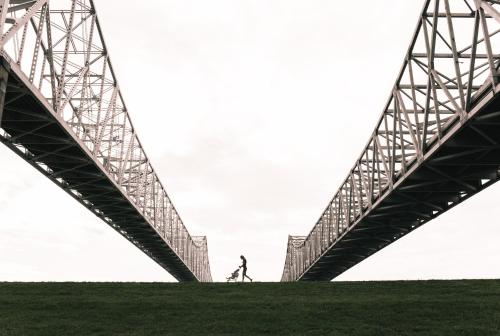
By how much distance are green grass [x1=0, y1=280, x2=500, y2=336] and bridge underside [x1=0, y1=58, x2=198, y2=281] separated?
8682 millimetres

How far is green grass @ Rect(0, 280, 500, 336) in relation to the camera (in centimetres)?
1327

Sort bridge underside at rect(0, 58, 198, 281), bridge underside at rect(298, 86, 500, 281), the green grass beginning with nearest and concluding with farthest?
1. the green grass
2. bridge underside at rect(298, 86, 500, 281)
3. bridge underside at rect(0, 58, 198, 281)

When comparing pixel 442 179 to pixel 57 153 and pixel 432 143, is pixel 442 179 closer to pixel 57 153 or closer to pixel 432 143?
pixel 432 143

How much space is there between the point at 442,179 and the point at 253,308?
1660 centimetres

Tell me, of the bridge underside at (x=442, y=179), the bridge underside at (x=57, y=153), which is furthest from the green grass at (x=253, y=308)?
the bridge underside at (x=57, y=153)

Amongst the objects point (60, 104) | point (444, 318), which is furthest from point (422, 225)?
point (60, 104)

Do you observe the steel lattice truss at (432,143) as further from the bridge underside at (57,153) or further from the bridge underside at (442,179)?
the bridge underside at (57,153)

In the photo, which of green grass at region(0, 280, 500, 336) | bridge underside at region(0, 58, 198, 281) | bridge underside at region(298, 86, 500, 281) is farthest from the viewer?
bridge underside at region(0, 58, 198, 281)

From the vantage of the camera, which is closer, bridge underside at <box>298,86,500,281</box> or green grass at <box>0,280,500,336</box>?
green grass at <box>0,280,500,336</box>

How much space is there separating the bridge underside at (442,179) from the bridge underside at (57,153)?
19066 mm

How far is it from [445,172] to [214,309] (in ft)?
57.1

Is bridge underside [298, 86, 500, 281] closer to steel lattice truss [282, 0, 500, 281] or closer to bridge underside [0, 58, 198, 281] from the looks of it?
steel lattice truss [282, 0, 500, 281]

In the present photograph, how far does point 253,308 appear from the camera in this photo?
52.1 feet

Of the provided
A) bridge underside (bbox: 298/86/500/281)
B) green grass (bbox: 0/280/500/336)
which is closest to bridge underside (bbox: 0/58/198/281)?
green grass (bbox: 0/280/500/336)
